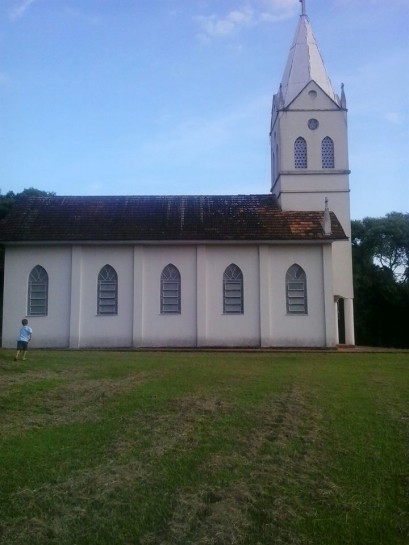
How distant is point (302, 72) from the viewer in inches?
1224

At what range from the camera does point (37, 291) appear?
27.6 meters

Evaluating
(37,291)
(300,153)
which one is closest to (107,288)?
(37,291)

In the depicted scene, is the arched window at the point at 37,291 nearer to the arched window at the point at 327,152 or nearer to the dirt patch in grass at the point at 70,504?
the arched window at the point at 327,152

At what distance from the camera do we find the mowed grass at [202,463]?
5418mm

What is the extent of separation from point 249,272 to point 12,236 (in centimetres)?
1175

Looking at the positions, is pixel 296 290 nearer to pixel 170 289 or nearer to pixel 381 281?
pixel 170 289

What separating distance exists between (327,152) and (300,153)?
4.76 ft

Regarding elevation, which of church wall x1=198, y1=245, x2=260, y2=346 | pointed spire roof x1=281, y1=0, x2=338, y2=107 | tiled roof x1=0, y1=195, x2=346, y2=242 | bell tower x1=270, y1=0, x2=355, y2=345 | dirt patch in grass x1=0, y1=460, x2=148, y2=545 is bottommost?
dirt patch in grass x1=0, y1=460, x2=148, y2=545

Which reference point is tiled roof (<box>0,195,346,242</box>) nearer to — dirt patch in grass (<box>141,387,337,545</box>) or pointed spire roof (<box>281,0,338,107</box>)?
pointed spire roof (<box>281,0,338,107</box>)

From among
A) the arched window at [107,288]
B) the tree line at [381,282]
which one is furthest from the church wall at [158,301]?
the tree line at [381,282]

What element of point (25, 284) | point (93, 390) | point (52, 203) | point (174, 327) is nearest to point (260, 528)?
point (93, 390)

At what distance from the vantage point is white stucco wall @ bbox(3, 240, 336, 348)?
88.8 ft

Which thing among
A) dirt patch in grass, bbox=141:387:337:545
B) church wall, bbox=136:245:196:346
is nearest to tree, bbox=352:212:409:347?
church wall, bbox=136:245:196:346

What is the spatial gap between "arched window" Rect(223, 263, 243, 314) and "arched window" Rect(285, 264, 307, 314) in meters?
2.33
